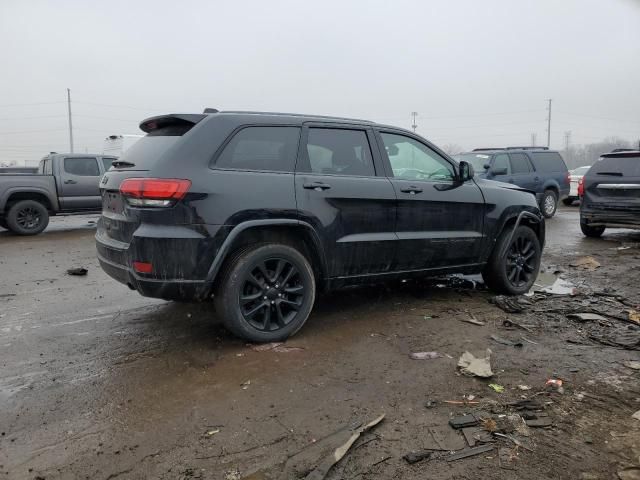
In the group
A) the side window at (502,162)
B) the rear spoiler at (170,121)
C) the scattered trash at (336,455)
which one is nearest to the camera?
the scattered trash at (336,455)

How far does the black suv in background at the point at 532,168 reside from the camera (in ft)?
41.1

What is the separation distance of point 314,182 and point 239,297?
1.11 meters

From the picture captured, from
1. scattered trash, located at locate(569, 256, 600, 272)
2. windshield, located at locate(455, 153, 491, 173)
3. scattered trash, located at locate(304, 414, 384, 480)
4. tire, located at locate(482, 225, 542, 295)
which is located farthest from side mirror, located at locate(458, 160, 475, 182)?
windshield, located at locate(455, 153, 491, 173)

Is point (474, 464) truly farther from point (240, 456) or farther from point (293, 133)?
point (293, 133)

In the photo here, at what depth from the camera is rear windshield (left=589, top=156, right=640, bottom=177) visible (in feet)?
29.7

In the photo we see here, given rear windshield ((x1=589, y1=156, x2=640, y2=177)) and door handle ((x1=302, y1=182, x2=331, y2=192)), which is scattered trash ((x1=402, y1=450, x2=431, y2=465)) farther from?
rear windshield ((x1=589, y1=156, x2=640, y2=177))

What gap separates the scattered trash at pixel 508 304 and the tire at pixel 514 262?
25 centimetres

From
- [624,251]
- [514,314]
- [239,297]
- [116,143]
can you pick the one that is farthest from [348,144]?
[116,143]

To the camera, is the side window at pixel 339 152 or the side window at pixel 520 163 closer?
the side window at pixel 339 152

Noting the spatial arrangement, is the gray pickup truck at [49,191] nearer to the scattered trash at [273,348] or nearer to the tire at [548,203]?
the scattered trash at [273,348]

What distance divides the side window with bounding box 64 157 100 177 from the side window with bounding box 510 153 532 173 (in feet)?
34.4

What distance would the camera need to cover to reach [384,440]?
8.75ft

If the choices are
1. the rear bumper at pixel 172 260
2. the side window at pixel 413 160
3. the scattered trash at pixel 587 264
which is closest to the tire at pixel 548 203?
the scattered trash at pixel 587 264

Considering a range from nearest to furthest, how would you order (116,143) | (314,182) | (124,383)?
1. (124,383)
2. (314,182)
3. (116,143)
